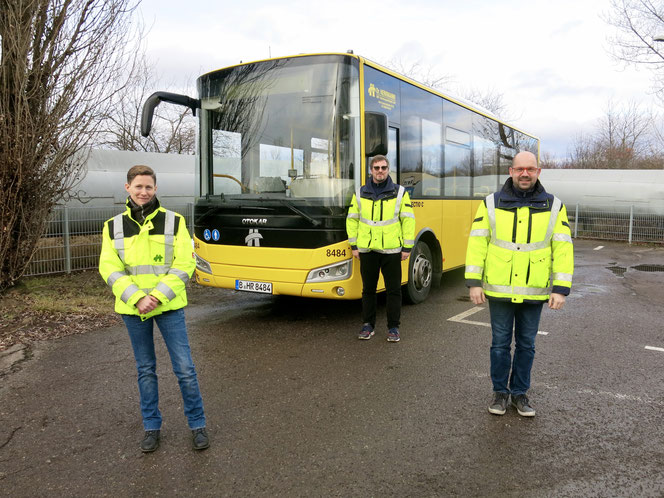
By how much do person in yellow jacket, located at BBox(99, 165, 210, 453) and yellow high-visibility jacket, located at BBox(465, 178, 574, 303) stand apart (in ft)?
6.66

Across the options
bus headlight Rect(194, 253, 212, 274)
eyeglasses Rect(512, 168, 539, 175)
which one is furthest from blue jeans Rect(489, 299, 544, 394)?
bus headlight Rect(194, 253, 212, 274)

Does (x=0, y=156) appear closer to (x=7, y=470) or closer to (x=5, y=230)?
(x=5, y=230)

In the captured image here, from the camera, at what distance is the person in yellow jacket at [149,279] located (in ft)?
10.3

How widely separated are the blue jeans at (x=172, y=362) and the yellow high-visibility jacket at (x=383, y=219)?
2571mm

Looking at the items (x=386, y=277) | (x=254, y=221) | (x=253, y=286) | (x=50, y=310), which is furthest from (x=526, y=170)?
(x=50, y=310)

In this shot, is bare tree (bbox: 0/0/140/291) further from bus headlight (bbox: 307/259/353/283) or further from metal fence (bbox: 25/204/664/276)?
bus headlight (bbox: 307/259/353/283)

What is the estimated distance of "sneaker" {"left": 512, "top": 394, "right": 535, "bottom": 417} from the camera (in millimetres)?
3773

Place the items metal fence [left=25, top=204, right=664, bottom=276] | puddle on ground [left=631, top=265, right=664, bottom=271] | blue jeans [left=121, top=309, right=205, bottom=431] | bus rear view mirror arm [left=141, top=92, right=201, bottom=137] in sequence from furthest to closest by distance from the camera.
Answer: puddle on ground [left=631, top=265, right=664, bottom=271], metal fence [left=25, top=204, right=664, bottom=276], bus rear view mirror arm [left=141, top=92, right=201, bottom=137], blue jeans [left=121, top=309, right=205, bottom=431]

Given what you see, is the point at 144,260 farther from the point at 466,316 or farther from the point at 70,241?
A: the point at 70,241

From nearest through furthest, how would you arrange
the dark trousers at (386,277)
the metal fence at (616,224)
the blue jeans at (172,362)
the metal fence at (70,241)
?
the blue jeans at (172,362)
the dark trousers at (386,277)
the metal fence at (70,241)
the metal fence at (616,224)

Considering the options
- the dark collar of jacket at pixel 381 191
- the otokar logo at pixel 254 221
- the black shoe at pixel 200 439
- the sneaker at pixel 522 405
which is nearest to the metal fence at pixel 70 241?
the otokar logo at pixel 254 221

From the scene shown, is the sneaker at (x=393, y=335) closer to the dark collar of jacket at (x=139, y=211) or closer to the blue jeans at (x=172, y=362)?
the blue jeans at (x=172, y=362)

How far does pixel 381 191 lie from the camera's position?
541 cm

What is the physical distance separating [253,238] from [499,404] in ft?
10.6
